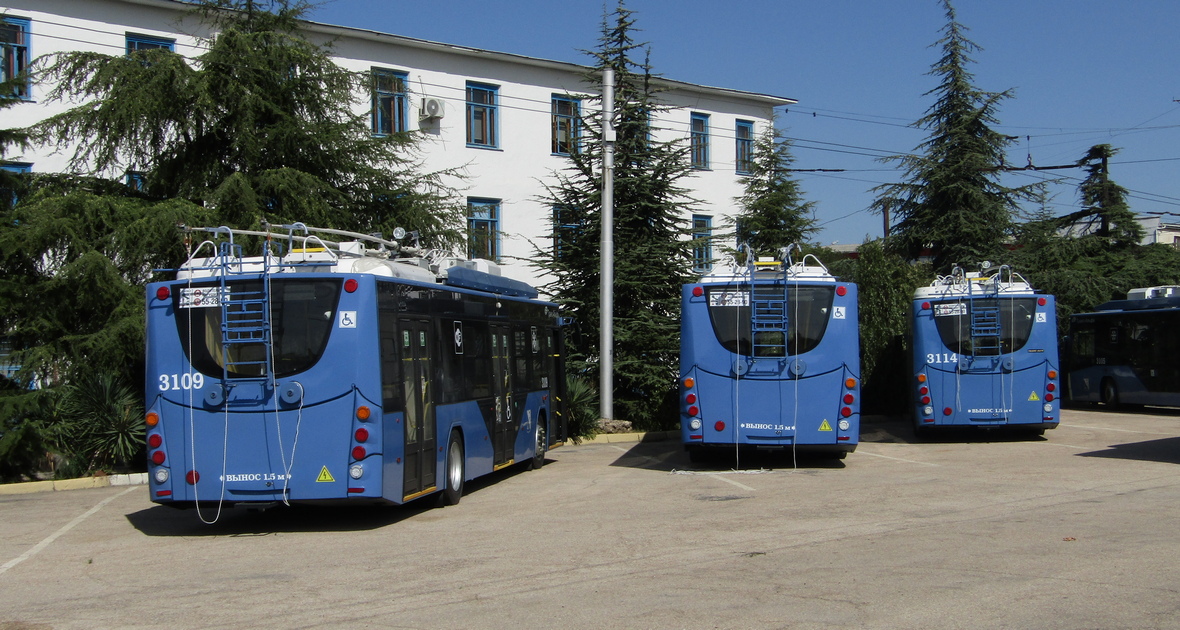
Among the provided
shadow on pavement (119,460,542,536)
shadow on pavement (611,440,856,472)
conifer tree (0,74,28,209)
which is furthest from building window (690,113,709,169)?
shadow on pavement (119,460,542,536)

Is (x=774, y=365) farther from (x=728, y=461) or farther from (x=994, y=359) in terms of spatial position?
(x=994, y=359)

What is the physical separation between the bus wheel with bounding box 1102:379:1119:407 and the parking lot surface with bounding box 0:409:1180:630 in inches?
504

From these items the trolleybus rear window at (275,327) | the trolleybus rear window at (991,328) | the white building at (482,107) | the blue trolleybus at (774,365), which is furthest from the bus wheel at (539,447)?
the white building at (482,107)

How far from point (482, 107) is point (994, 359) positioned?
19325 millimetres

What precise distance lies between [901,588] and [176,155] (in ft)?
52.4

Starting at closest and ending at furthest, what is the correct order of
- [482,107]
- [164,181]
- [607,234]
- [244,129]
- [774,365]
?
[774,365] → [244,129] → [164,181] → [607,234] → [482,107]

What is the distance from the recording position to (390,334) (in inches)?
432

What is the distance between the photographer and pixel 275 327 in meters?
10.6

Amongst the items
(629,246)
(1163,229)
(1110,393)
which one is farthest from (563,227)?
(1163,229)

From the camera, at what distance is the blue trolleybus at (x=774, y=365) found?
595 inches

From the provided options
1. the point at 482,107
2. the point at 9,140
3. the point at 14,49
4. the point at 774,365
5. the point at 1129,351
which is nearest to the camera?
the point at 774,365

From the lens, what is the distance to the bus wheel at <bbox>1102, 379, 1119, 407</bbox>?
27359mm

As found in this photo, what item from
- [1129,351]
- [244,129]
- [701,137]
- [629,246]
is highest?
[701,137]

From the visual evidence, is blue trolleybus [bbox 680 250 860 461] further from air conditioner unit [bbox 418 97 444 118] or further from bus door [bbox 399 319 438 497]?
air conditioner unit [bbox 418 97 444 118]
